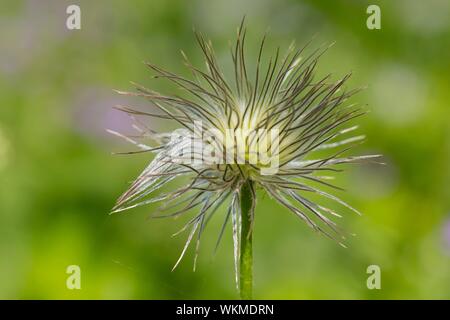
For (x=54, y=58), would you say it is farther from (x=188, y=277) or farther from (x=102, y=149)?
(x=188, y=277)

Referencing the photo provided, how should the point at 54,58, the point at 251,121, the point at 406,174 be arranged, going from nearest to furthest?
the point at 251,121, the point at 406,174, the point at 54,58

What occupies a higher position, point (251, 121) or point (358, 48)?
point (358, 48)

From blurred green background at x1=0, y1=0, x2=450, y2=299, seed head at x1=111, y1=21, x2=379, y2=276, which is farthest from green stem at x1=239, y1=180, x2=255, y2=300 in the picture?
blurred green background at x1=0, y1=0, x2=450, y2=299

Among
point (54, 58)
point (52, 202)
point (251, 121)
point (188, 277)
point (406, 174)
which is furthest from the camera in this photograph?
point (54, 58)

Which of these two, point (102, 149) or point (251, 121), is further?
point (102, 149)

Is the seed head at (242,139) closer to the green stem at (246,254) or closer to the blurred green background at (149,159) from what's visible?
the green stem at (246,254)

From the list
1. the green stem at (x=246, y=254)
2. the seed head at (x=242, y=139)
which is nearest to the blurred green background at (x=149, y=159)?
the seed head at (x=242, y=139)

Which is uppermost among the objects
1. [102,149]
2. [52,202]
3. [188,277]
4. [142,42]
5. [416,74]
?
[142,42]

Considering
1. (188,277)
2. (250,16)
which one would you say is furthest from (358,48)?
(188,277)

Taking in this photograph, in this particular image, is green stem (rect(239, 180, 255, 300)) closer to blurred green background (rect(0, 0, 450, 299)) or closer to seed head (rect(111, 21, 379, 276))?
seed head (rect(111, 21, 379, 276))
